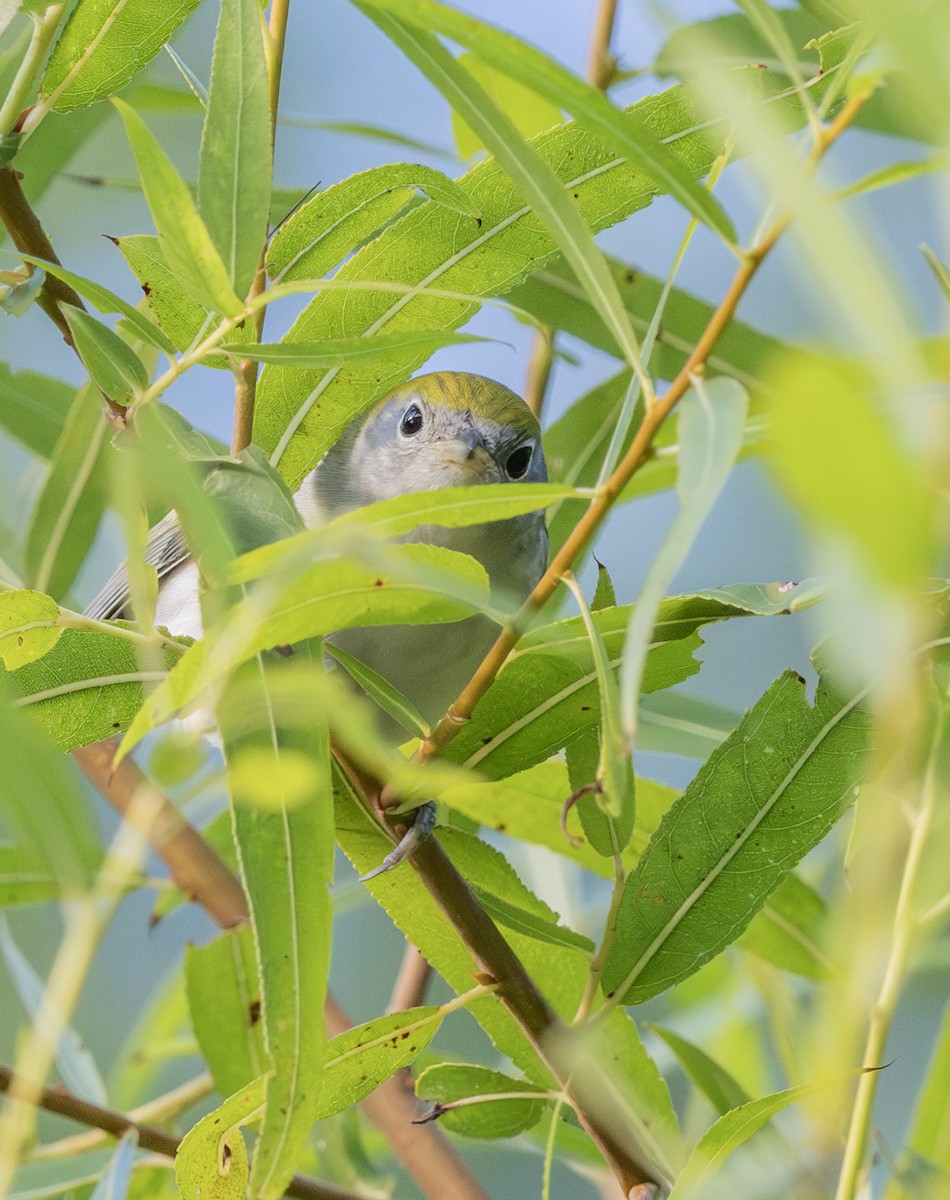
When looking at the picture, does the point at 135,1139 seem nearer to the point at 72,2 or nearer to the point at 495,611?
the point at 495,611

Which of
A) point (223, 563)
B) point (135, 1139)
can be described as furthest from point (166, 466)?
point (135, 1139)

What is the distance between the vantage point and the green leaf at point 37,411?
1.60 m

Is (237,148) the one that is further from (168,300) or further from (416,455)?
(416,455)

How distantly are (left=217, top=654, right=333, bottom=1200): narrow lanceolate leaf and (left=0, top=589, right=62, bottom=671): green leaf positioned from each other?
0.21 metres

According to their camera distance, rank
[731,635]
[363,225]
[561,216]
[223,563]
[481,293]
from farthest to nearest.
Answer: [731,635] < [481,293] < [363,225] < [561,216] < [223,563]

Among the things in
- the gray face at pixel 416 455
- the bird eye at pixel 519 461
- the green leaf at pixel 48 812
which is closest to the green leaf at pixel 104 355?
the green leaf at pixel 48 812

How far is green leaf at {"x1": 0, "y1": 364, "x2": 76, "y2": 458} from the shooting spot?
1600 millimetres

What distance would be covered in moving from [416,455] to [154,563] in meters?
0.44

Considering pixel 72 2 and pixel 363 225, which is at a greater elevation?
pixel 72 2

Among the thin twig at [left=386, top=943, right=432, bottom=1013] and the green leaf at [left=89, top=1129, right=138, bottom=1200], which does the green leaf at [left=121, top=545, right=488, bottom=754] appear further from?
the thin twig at [left=386, top=943, right=432, bottom=1013]

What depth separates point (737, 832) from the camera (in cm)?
114

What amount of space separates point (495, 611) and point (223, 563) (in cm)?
15

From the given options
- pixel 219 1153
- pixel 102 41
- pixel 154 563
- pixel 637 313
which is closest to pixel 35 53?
pixel 102 41

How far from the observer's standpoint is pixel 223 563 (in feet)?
2.40
